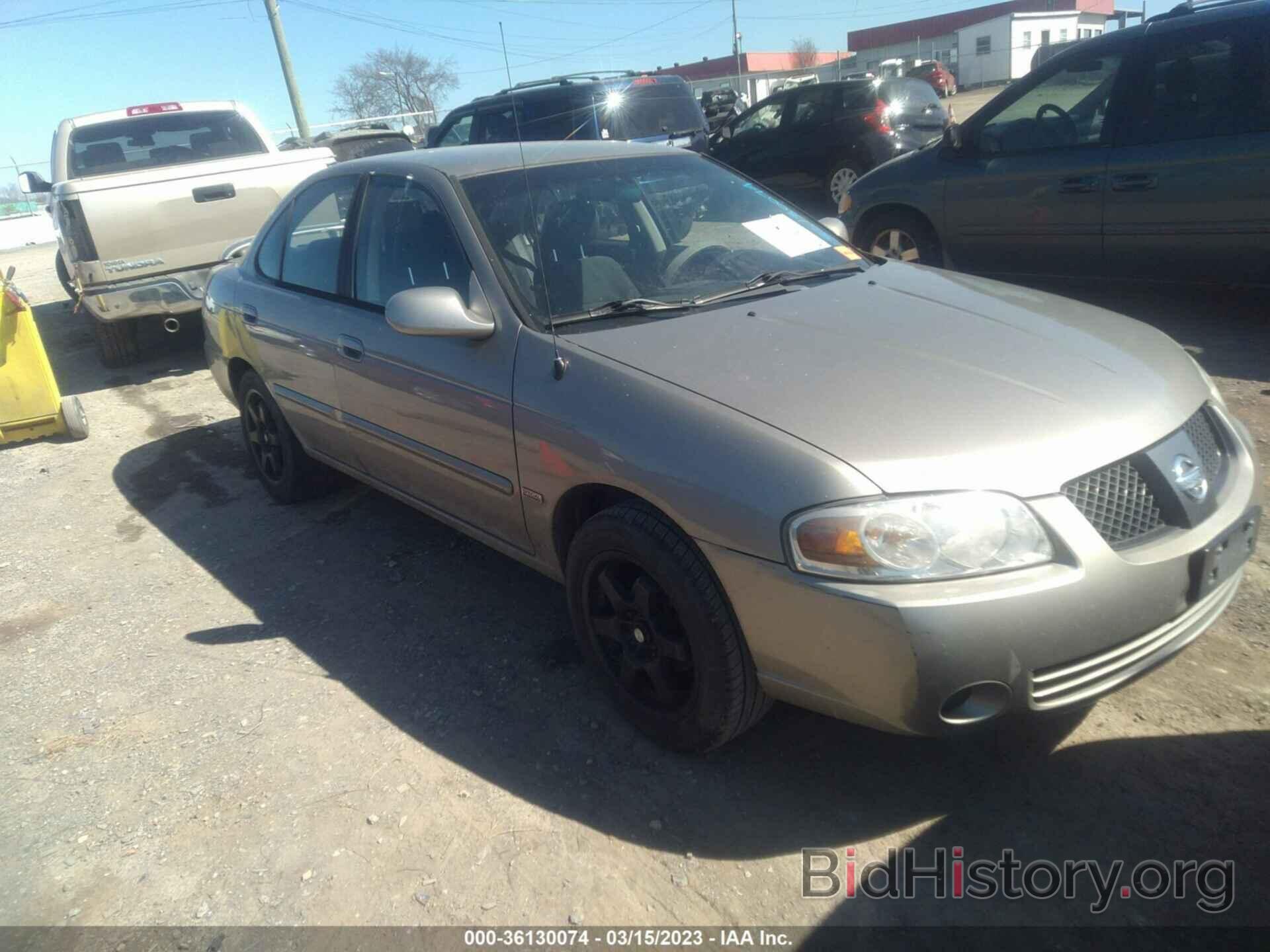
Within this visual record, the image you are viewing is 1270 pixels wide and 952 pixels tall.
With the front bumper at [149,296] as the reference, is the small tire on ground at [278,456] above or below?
below

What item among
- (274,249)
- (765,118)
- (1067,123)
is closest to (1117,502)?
(274,249)

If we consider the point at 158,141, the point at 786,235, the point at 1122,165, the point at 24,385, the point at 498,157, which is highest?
the point at 158,141

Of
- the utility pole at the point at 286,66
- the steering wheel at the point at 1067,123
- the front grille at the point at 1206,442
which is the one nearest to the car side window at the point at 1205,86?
the steering wheel at the point at 1067,123

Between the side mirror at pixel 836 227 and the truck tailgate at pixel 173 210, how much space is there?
5073mm

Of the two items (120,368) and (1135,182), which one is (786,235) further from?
(120,368)

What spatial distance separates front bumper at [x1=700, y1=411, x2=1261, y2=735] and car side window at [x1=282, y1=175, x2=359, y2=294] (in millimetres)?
2426

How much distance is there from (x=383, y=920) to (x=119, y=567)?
2.88 m

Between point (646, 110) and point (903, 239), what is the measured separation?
4.15 metres

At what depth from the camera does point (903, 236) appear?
673 cm

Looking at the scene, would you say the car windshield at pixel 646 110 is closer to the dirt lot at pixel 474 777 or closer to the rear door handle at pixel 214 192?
the rear door handle at pixel 214 192

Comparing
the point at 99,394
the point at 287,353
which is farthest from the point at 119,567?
the point at 99,394

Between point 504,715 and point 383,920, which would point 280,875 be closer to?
point 383,920

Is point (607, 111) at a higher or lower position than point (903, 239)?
higher

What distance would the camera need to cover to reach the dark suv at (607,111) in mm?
9414
